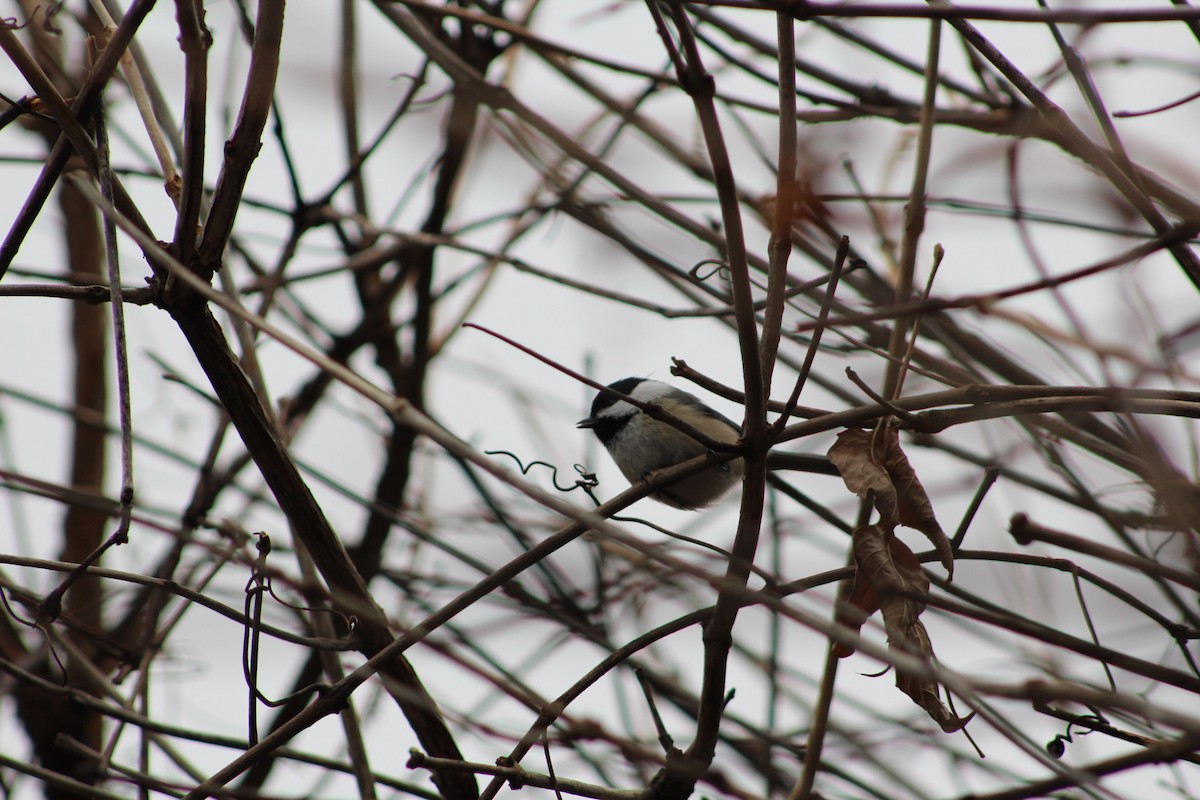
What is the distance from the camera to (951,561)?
5.97ft

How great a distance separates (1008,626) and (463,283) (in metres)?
2.92

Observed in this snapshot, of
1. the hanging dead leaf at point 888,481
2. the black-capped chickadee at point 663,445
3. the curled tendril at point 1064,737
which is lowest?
the curled tendril at point 1064,737

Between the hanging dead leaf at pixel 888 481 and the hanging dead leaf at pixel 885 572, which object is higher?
the hanging dead leaf at pixel 888 481

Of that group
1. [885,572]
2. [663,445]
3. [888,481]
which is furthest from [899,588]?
[663,445]

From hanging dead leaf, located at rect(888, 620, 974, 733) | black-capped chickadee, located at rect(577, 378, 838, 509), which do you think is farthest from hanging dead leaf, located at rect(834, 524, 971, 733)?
black-capped chickadee, located at rect(577, 378, 838, 509)

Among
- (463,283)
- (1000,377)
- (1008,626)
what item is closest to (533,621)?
(463,283)

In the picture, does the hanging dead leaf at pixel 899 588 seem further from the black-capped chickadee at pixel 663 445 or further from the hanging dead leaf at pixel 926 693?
the black-capped chickadee at pixel 663 445

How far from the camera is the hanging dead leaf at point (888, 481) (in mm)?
1832

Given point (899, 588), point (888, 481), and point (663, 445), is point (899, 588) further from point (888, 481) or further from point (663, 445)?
point (663, 445)

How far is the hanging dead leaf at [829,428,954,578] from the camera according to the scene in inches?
72.1

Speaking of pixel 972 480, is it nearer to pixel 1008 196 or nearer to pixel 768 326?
pixel 1008 196

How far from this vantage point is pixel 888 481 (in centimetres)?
183

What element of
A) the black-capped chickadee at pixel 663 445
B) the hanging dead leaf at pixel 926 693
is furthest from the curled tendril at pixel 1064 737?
the black-capped chickadee at pixel 663 445

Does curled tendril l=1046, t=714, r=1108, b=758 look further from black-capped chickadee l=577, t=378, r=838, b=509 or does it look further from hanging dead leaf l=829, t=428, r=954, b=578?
black-capped chickadee l=577, t=378, r=838, b=509
